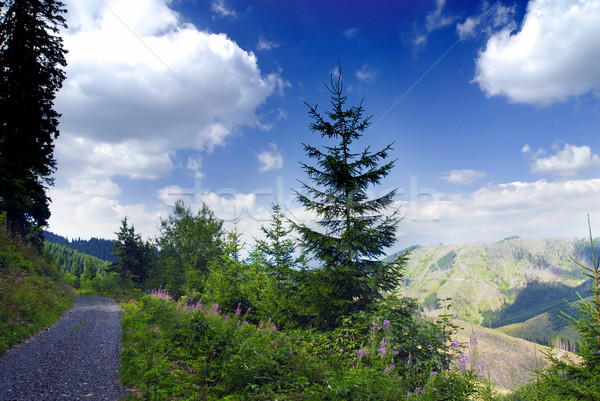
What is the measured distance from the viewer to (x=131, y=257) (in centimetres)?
4081

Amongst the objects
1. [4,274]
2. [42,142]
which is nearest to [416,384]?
[4,274]

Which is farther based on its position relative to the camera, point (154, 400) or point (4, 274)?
point (4, 274)

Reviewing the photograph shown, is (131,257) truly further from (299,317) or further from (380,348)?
(380,348)

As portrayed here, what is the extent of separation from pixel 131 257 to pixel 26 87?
31872mm

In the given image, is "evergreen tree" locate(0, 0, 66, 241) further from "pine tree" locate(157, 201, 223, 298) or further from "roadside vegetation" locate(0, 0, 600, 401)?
"pine tree" locate(157, 201, 223, 298)

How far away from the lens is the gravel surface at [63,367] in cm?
566

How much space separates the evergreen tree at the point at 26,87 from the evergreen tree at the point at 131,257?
26417 mm

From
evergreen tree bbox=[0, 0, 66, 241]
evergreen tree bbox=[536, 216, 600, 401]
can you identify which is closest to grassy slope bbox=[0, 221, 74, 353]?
evergreen tree bbox=[0, 0, 66, 241]

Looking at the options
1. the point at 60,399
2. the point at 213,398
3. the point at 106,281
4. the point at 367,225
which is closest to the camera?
the point at 213,398

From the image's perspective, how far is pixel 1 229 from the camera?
16.5 meters

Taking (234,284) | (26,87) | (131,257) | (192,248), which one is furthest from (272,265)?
(131,257)

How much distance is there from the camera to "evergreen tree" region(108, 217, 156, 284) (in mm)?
40719

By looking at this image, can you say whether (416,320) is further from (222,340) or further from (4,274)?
(4,274)

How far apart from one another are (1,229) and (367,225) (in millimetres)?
21494
